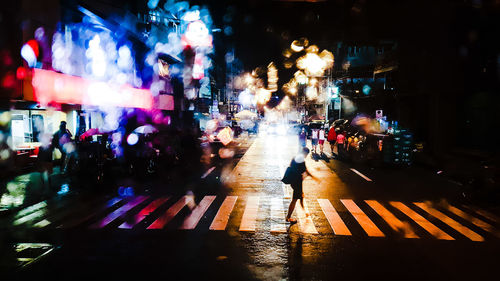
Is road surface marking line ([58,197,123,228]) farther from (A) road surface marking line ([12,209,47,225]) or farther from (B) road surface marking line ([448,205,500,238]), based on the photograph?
(B) road surface marking line ([448,205,500,238])

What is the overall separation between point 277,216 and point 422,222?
3448mm

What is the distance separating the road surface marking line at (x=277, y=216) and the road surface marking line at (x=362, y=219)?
180 centimetres

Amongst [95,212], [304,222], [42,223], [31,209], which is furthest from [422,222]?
[31,209]

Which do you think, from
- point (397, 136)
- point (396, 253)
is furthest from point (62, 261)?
point (397, 136)

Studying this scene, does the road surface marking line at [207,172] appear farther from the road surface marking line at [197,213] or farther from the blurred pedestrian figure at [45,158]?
the blurred pedestrian figure at [45,158]

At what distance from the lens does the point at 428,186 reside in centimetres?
1296

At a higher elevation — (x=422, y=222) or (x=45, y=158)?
(x=45, y=158)

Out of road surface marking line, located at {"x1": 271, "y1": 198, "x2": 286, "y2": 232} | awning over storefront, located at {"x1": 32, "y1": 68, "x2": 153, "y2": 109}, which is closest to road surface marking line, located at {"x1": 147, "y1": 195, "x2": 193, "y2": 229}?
road surface marking line, located at {"x1": 271, "y1": 198, "x2": 286, "y2": 232}

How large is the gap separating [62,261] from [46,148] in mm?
6884

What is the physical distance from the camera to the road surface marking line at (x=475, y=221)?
7.69 m

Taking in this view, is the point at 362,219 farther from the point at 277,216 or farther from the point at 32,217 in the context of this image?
the point at 32,217

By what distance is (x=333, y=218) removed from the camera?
841cm

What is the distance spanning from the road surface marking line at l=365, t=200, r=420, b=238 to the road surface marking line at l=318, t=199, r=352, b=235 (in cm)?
111

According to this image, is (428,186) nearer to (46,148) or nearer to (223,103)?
(46,148)
